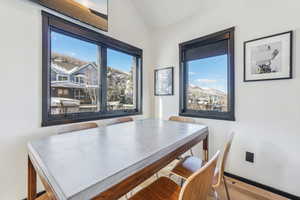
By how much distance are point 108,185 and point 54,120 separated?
5.05ft

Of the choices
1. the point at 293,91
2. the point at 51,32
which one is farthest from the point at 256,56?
the point at 51,32

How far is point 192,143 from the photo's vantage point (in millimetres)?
1332

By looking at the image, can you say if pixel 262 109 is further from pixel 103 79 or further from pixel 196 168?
pixel 103 79

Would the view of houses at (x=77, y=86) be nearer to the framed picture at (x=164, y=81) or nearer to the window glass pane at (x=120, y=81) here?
the window glass pane at (x=120, y=81)

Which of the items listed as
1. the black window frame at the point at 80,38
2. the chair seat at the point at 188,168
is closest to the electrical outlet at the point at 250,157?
the chair seat at the point at 188,168

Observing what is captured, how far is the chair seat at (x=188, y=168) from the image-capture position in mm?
1283

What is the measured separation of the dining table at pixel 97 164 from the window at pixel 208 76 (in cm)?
130

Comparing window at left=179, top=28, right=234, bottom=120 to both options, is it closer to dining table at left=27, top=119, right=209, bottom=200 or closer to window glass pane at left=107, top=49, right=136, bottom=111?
window glass pane at left=107, top=49, right=136, bottom=111

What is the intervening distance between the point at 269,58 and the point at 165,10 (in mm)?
1895

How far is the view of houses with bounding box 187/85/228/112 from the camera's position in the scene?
229 centimetres

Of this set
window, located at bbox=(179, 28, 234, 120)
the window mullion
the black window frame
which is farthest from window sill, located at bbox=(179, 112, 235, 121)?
the window mullion

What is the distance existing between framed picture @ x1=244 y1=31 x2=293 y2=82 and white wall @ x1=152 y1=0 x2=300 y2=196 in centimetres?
6

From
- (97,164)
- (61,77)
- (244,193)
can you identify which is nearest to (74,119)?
(61,77)

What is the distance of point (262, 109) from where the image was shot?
1.83m
